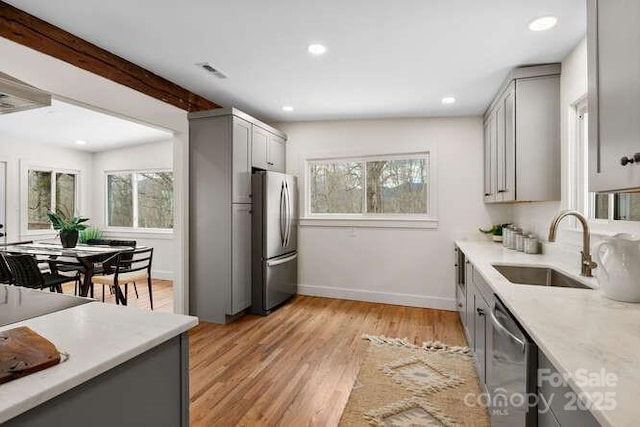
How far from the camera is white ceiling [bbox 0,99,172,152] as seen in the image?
430cm

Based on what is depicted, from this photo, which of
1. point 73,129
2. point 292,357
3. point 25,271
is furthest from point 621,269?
point 73,129

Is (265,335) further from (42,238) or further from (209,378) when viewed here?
(42,238)

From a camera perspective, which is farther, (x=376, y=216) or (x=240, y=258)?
(x=376, y=216)

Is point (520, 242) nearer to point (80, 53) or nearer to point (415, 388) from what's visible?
point (415, 388)

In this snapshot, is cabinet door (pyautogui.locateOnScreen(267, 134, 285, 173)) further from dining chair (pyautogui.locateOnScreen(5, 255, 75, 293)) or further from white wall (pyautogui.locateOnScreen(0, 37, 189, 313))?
dining chair (pyautogui.locateOnScreen(5, 255, 75, 293))

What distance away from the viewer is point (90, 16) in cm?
212

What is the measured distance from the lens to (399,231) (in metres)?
4.30

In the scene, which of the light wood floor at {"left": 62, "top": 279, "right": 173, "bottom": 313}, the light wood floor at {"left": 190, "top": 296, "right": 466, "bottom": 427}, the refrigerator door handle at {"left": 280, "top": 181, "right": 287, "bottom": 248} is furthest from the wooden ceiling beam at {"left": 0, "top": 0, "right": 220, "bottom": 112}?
the light wood floor at {"left": 62, "top": 279, "right": 173, "bottom": 313}

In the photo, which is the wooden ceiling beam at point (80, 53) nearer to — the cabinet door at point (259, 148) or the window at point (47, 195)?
the cabinet door at point (259, 148)

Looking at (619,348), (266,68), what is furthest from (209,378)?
(266,68)

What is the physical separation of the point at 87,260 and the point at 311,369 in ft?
8.60

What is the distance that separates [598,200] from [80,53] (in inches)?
149

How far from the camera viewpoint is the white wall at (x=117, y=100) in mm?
2059

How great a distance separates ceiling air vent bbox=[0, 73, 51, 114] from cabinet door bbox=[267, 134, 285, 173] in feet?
9.12
